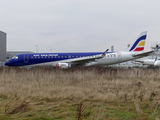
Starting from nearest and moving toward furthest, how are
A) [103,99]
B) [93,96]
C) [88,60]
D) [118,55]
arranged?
[103,99] → [93,96] → [88,60] → [118,55]

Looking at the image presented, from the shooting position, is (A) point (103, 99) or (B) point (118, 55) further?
(B) point (118, 55)

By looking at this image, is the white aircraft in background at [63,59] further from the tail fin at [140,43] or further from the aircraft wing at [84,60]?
the tail fin at [140,43]

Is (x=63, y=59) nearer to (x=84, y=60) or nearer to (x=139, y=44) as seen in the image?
(x=84, y=60)

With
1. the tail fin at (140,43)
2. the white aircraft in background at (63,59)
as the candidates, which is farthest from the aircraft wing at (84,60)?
the tail fin at (140,43)

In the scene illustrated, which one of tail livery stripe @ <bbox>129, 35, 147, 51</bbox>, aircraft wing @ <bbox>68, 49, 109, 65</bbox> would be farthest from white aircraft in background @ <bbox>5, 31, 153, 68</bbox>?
tail livery stripe @ <bbox>129, 35, 147, 51</bbox>

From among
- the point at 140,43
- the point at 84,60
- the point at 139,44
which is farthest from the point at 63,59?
the point at 140,43

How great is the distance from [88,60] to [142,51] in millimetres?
7874

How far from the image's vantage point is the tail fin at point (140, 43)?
25906mm

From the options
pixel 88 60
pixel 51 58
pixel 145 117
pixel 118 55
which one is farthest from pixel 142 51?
pixel 145 117

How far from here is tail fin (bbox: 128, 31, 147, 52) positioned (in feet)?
85.0

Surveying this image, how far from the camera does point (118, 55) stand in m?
25.2

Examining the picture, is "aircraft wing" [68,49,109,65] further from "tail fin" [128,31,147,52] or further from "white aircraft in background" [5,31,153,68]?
"tail fin" [128,31,147,52]

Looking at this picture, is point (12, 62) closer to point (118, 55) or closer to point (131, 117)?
point (118, 55)

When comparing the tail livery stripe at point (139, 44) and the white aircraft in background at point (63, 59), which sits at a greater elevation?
the tail livery stripe at point (139, 44)
